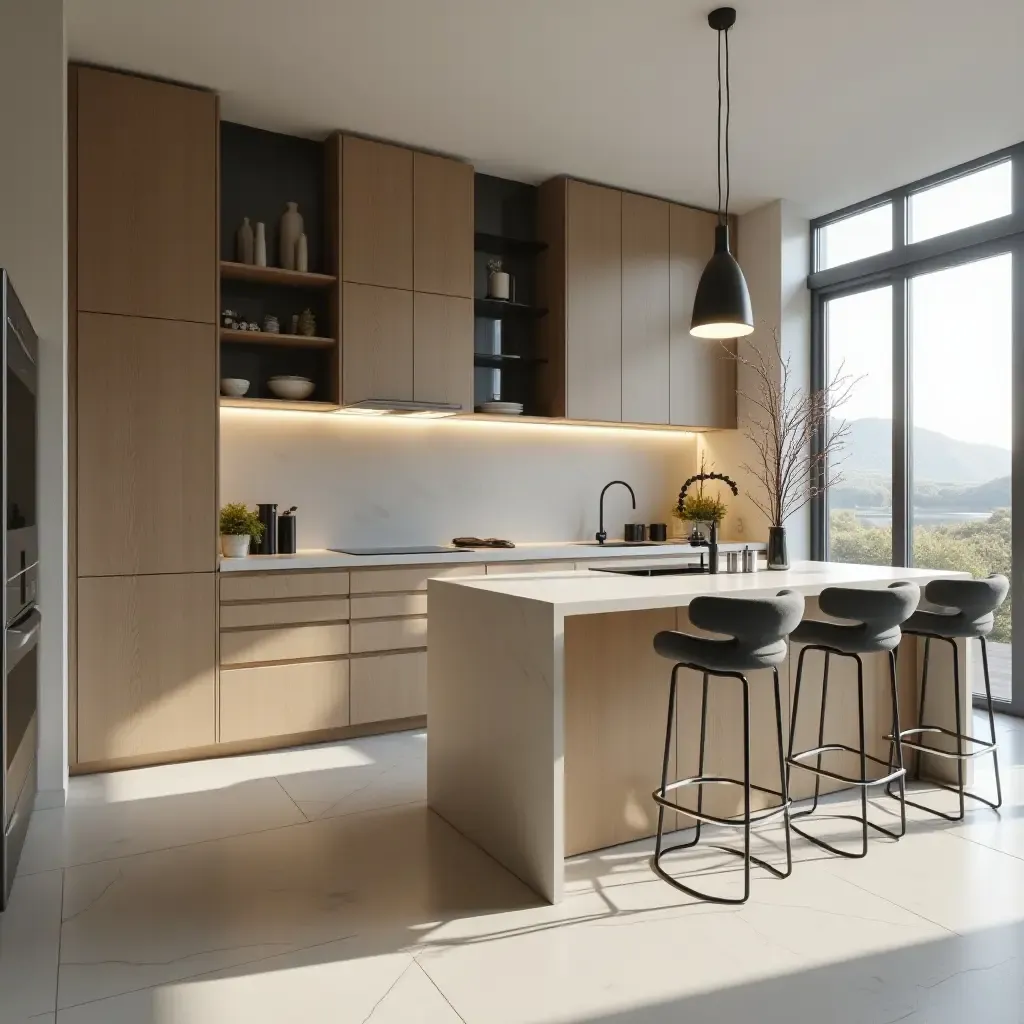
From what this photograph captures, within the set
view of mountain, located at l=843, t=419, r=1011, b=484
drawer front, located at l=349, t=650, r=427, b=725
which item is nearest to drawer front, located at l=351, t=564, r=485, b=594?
drawer front, located at l=349, t=650, r=427, b=725

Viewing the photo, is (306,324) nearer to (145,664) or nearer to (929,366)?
(145,664)

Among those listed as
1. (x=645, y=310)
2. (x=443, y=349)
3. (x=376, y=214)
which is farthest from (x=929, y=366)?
(x=376, y=214)

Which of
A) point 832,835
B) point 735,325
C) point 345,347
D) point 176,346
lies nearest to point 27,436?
point 176,346

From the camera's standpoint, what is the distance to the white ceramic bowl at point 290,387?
433cm

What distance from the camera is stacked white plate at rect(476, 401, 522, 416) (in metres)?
4.94

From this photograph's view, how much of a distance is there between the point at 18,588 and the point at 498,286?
3.18m

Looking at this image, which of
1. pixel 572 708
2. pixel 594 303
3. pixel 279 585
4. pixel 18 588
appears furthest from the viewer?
pixel 594 303

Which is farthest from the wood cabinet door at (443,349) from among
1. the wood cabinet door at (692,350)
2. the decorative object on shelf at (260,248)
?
the wood cabinet door at (692,350)

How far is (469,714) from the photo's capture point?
2922 millimetres

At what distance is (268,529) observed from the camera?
4.26m

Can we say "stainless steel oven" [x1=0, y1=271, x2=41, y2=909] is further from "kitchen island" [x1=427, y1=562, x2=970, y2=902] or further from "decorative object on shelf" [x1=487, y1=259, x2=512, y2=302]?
"decorative object on shelf" [x1=487, y1=259, x2=512, y2=302]

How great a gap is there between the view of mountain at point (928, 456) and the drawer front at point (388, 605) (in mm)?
2944

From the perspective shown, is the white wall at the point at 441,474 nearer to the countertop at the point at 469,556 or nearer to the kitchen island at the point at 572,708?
the countertop at the point at 469,556

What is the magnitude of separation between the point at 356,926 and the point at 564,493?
3.54 metres
